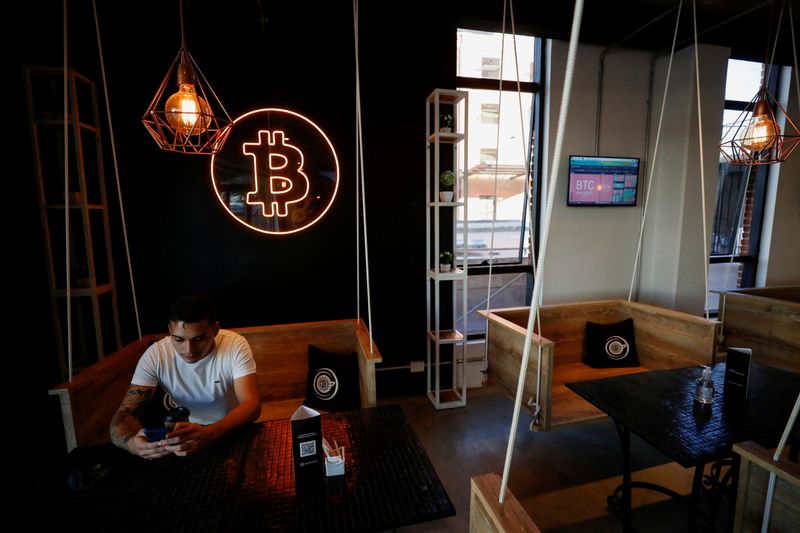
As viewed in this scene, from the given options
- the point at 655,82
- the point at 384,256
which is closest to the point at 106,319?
the point at 384,256

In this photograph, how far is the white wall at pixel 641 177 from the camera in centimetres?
346

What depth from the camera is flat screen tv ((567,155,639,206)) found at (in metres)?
3.54

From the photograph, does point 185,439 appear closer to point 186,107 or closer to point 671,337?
point 186,107

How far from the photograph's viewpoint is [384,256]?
314cm

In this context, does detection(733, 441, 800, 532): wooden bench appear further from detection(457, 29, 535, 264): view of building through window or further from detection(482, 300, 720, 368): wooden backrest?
detection(457, 29, 535, 264): view of building through window

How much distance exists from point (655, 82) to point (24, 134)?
4961 mm

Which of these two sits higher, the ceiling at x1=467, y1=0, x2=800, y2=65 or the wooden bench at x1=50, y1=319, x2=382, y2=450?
the ceiling at x1=467, y1=0, x2=800, y2=65

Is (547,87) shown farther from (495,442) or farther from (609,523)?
(609,523)

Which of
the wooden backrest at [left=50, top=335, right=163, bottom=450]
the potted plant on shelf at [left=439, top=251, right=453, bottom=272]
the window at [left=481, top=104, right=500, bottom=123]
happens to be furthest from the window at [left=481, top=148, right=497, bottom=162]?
the wooden backrest at [left=50, top=335, right=163, bottom=450]

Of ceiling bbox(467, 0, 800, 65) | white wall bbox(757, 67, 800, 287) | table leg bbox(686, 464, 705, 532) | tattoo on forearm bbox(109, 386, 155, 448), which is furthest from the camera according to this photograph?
white wall bbox(757, 67, 800, 287)

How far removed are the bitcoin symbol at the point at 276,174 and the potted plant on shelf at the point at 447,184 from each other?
3.49 feet

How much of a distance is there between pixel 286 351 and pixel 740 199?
5.10 meters

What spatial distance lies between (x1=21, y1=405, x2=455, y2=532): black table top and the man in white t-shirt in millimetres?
149

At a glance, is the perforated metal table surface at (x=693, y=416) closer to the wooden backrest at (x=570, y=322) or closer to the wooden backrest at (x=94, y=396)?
the wooden backrest at (x=570, y=322)
